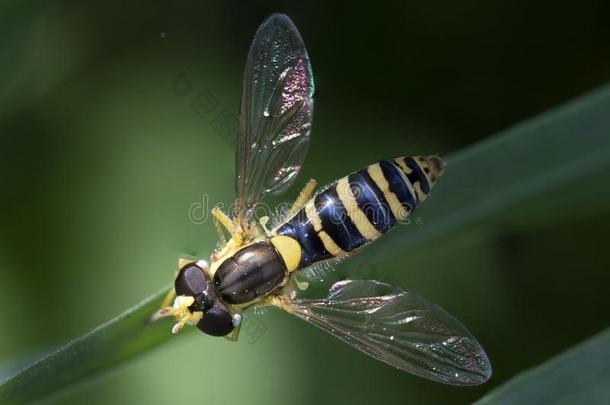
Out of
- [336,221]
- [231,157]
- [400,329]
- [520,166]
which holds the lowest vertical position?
[400,329]

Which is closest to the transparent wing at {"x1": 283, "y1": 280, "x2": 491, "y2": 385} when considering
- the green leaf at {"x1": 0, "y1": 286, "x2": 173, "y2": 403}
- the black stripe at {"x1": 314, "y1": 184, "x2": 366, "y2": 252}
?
the black stripe at {"x1": 314, "y1": 184, "x2": 366, "y2": 252}

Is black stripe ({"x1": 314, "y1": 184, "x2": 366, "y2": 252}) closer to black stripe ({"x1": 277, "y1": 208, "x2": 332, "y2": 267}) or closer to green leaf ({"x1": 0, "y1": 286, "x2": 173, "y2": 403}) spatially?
black stripe ({"x1": 277, "y1": 208, "x2": 332, "y2": 267})

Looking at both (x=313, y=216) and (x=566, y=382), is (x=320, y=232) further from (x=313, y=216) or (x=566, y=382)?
(x=566, y=382)

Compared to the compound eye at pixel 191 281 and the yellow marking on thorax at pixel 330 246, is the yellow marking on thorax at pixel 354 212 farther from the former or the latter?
the compound eye at pixel 191 281

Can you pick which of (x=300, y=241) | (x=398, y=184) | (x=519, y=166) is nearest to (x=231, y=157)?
(x=300, y=241)

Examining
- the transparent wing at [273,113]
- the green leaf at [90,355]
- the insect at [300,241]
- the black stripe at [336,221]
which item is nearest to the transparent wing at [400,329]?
the insect at [300,241]

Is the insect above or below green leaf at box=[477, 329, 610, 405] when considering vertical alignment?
above
